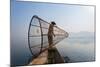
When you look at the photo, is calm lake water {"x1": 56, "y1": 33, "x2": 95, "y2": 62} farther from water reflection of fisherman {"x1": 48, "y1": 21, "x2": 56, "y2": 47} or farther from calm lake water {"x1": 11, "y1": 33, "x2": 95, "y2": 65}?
water reflection of fisherman {"x1": 48, "y1": 21, "x2": 56, "y2": 47}

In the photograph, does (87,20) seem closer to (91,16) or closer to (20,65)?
(91,16)

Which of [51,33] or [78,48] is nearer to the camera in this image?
[51,33]

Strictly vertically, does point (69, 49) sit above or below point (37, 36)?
below

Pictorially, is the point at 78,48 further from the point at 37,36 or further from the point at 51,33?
the point at 37,36

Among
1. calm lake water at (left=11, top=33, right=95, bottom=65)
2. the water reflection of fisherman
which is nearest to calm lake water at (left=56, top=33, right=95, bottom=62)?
calm lake water at (left=11, top=33, right=95, bottom=65)

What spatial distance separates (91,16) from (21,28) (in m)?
1.02

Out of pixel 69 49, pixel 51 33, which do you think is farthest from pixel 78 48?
pixel 51 33

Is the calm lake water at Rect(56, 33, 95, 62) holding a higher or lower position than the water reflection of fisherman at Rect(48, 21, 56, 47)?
lower

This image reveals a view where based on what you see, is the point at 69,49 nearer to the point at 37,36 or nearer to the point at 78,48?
the point at 78,48

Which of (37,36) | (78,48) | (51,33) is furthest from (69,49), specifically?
(37,36)

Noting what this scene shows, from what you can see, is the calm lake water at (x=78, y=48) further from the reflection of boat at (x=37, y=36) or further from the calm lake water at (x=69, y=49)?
the reflection of boat at (x=37, y=36)

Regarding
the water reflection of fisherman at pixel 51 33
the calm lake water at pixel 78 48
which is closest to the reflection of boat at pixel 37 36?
the water reflection of fisherman at pixel 51 33

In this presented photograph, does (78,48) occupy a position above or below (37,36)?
below
